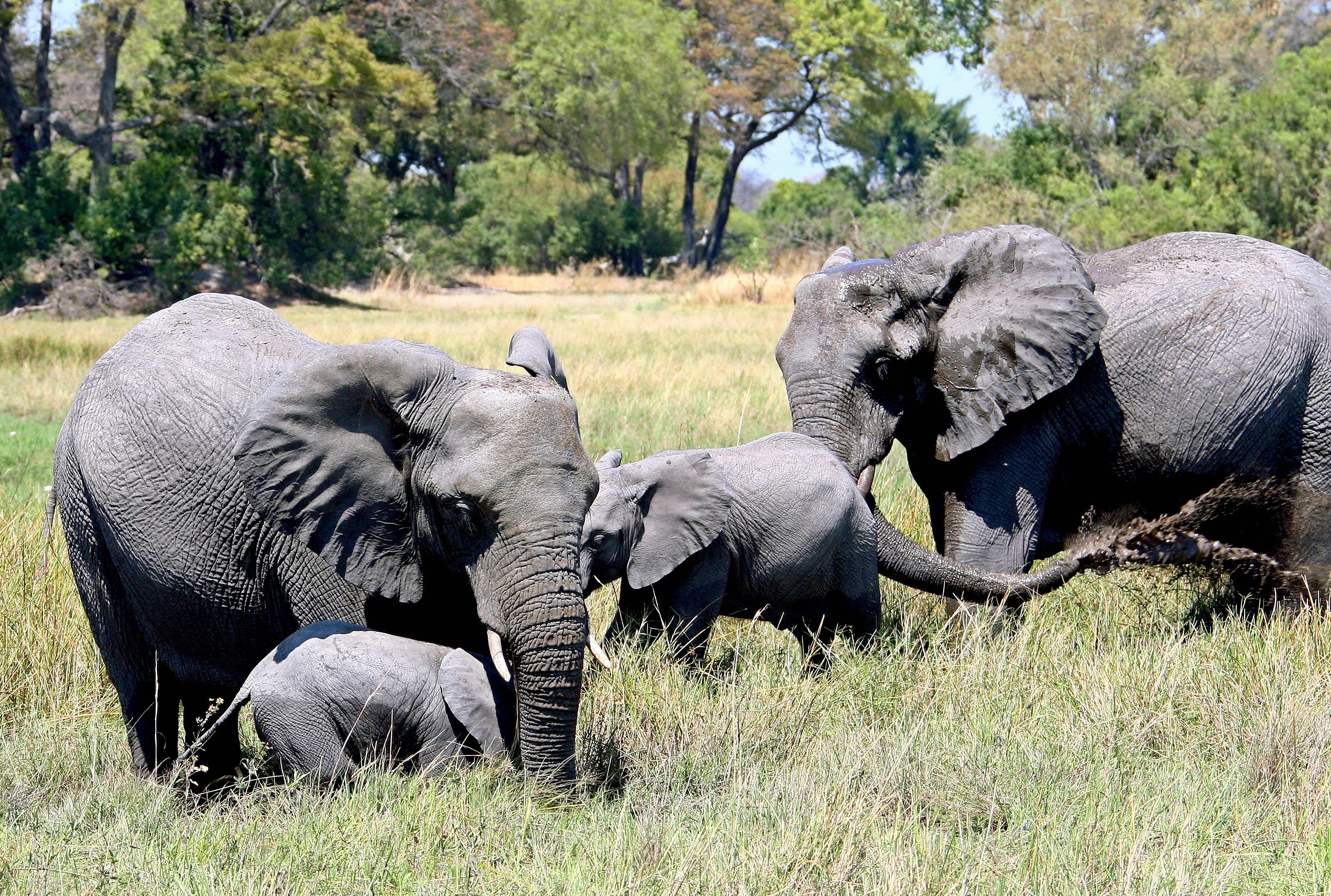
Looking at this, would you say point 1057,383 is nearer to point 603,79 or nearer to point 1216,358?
point 1216,358

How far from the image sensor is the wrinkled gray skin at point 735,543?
511 centimetres

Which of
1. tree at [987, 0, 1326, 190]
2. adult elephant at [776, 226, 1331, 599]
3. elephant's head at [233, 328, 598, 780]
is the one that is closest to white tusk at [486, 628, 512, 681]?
elephant's head at [233, 328, 598, 780]

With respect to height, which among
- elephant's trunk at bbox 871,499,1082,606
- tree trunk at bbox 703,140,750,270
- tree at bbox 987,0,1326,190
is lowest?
elephant's trunk at bbox 871,499,1082,606

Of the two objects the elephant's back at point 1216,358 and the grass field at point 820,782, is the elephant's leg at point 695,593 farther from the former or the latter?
the elephant's back at point 1216,358

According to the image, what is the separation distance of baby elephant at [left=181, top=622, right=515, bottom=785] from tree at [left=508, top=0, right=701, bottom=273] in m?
36.4

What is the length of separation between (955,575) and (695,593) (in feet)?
3.30

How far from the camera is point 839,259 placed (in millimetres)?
6355

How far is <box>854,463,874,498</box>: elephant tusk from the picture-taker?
578 centimetres

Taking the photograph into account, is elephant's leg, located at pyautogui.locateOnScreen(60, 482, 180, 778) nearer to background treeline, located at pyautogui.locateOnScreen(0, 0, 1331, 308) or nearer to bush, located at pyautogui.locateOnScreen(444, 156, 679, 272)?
background treeline, located at pyautogui.locateOnScreen(0, 0, 1331, 308)

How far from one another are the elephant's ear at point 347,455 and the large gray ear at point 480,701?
0.89ft

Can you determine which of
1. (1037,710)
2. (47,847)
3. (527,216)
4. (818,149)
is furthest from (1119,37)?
(47,847)

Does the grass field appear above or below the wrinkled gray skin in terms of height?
below

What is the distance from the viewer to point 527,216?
46.7m

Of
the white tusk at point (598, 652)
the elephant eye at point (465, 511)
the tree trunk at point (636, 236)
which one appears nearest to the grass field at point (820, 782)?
the white tusk at point (598, 652)
